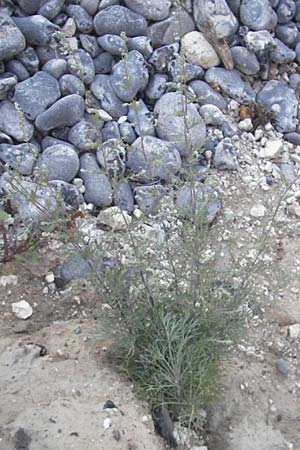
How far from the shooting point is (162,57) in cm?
423

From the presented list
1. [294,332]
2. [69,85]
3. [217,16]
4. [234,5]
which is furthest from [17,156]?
[234,5]

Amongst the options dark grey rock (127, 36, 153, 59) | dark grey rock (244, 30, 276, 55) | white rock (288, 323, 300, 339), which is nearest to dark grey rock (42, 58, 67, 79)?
dark grey rock (127, 36, 153, 59)

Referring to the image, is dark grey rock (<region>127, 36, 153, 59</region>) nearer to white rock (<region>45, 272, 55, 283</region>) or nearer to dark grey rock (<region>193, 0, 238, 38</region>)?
dark grey rock (<region>193, 0, 238, 38</region>)

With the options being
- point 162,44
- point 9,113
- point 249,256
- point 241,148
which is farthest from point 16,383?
point 162,44

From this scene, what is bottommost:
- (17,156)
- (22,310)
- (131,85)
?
(22,310)

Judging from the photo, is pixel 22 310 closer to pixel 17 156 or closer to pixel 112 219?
pixel 112 219

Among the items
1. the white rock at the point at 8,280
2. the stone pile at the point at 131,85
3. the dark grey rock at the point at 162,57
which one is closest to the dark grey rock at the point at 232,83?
the stone pile at the point at 131,85

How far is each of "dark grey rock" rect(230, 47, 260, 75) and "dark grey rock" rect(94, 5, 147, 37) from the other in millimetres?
Answer: 710

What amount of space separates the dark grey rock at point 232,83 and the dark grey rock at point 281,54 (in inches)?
13.0

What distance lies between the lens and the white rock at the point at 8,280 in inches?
133

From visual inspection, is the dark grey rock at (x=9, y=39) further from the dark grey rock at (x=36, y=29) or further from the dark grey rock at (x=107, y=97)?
the dark grey rock at (x=107, y=97)

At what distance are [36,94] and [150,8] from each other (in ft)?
3.43

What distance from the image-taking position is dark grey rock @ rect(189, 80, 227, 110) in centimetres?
427

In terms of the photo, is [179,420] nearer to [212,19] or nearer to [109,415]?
[109,415]
